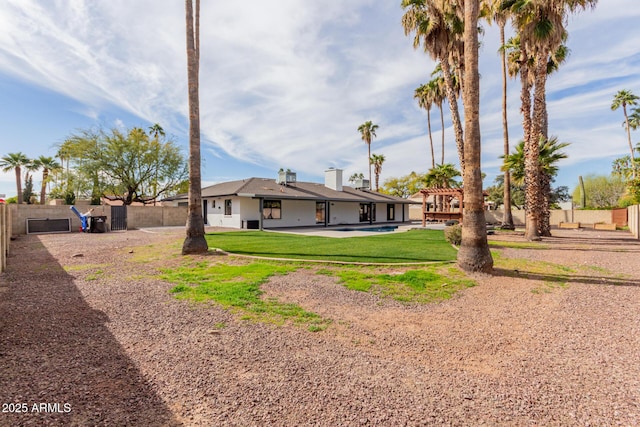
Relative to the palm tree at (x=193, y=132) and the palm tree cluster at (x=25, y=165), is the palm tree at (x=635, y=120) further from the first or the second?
the palm tree cluster at (x=25, y=165)

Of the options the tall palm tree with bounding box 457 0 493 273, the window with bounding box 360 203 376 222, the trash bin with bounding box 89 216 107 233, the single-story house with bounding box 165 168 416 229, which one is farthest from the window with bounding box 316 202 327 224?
the tall palm tree with bounding box 457 0 493 273

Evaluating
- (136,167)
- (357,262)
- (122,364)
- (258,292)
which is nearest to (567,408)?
(122,364)

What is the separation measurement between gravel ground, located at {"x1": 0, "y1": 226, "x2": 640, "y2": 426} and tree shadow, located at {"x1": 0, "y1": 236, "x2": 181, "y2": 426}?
2cm

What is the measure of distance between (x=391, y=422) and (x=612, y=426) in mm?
1794

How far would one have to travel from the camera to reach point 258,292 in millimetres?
6344

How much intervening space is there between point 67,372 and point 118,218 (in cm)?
2305

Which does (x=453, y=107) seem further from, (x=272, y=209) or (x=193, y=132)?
(x=193, y=132)

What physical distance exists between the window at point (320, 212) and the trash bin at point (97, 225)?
15.4m

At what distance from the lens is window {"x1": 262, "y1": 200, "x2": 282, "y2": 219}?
23156 mm

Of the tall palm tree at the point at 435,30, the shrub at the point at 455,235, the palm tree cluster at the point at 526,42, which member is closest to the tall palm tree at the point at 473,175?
the palm tree cluster at the point at 526,42

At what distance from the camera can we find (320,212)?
27.0m

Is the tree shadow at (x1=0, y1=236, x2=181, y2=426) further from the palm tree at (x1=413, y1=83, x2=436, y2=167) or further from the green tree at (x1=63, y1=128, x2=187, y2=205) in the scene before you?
the palm tree at (x1=413, y1=83, x2=436, y2=167)

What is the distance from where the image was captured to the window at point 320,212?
2673cm

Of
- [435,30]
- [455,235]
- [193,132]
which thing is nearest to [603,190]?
[435,30]
